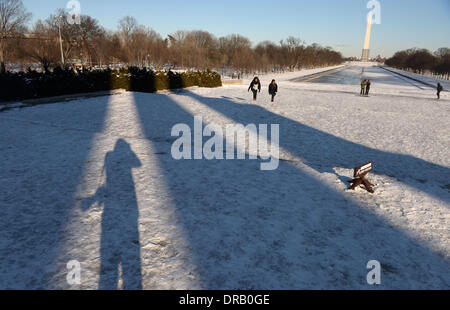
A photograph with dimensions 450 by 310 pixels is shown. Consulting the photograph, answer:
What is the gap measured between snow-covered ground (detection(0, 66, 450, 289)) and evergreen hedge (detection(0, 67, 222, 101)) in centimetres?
730

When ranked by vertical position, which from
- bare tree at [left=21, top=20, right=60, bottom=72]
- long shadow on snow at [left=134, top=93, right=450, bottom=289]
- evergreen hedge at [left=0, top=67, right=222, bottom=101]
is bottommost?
long shadow on snow at [left=134, top=93, right=450, bottom=289]

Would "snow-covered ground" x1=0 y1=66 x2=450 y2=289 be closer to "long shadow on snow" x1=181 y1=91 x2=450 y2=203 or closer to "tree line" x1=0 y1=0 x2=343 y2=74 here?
"long shadow on snow" x1=181 y1=91 x2=450 y2=203

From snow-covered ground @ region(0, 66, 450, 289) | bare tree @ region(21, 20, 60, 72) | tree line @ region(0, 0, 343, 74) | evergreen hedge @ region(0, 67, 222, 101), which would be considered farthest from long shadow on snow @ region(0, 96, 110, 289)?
bare tree @ region(21, 20, 60, 72)

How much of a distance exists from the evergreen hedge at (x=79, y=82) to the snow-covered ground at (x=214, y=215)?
730cm

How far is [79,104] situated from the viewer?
15555mm

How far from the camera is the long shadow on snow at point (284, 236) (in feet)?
11.9

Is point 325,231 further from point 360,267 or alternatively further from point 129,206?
point 129,206

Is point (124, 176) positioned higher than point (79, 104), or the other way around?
point (79, 104)

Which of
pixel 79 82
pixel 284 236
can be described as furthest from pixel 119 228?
pixel 79 82

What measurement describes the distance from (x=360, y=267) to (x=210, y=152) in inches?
221

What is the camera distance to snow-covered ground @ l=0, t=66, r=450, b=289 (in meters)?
3.64

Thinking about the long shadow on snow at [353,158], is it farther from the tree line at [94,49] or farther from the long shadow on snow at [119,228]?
the tree line at [94,49]
